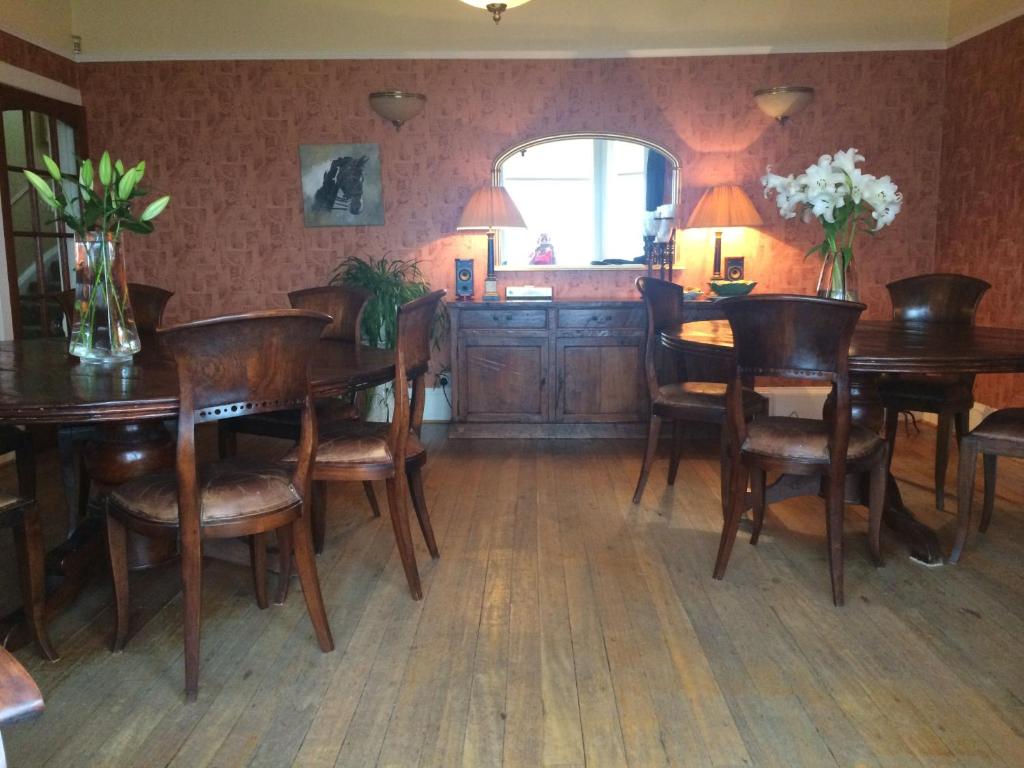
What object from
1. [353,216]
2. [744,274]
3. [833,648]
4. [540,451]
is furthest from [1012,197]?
[353,216]

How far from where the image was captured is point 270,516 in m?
1.97

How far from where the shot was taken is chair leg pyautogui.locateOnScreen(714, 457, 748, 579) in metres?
2.51

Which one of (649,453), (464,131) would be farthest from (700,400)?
(464,131)

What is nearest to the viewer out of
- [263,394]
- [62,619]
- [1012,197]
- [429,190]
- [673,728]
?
[673,728]

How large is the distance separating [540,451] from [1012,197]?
9.13 ft

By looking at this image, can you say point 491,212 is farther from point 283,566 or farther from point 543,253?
point 283,566

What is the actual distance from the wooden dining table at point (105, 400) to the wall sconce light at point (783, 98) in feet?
9.81

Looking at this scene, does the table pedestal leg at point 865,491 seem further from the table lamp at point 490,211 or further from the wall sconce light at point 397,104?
the wall sconce light at point 397,104

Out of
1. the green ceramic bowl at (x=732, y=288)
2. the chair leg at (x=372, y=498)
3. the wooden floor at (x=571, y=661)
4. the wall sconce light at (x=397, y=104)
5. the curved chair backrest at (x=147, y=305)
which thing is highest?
the wall sconce light at (x=397, y=104)

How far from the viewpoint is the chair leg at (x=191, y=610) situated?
190cm

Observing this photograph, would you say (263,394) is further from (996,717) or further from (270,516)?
(996,717)

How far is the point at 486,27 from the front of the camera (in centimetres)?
468

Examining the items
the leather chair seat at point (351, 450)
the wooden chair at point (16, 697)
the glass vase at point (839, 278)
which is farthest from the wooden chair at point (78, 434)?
the glass vase at point (839, 278)

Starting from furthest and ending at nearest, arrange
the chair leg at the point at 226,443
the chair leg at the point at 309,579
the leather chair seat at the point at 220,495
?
the chair leg at the point at 226,443
the chair leg at the point at 309,579
the leather chair seat at the point at 220,495
